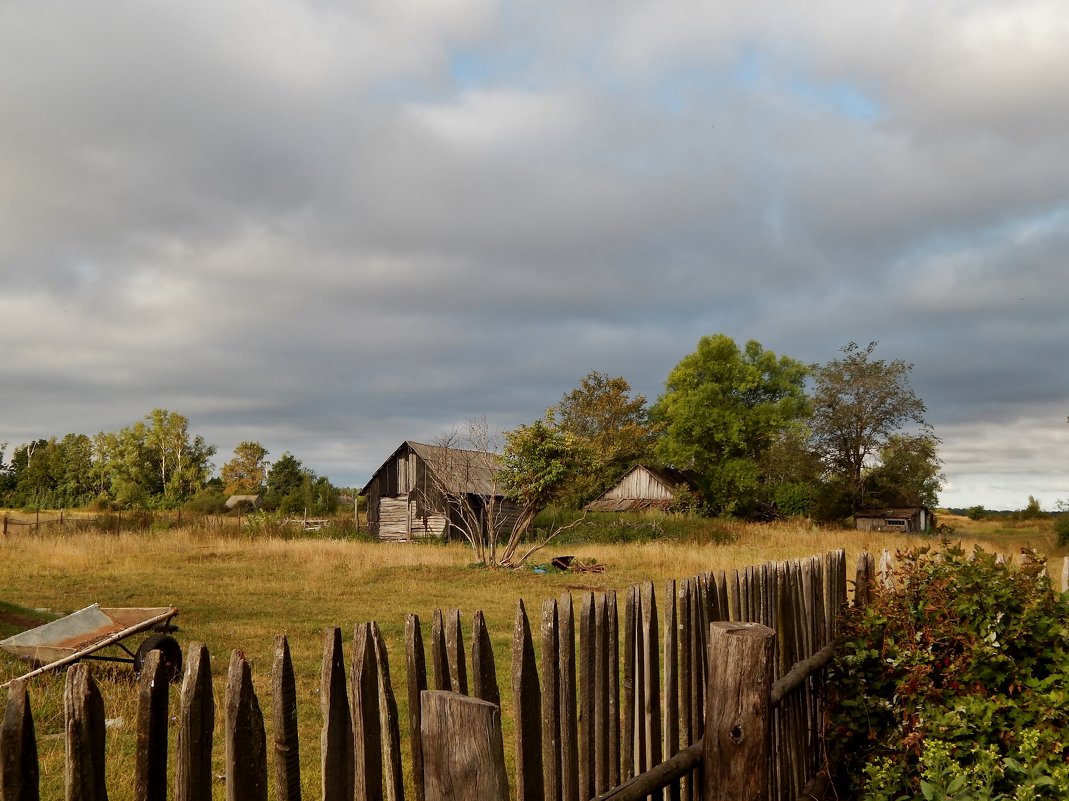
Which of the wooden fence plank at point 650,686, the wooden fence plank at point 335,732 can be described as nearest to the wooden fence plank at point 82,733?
the wooden fence plank at point 335,732

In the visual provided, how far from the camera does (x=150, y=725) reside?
1.95 metres

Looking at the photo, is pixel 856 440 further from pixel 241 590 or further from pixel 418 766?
pixel 418 766

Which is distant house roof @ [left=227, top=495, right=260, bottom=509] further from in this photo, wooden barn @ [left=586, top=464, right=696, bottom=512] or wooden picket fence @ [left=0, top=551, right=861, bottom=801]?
wooden picket fence @ [left=0, top=551, right=861, bottom=801]

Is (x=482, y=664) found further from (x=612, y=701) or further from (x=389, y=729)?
(x=612, y=701)

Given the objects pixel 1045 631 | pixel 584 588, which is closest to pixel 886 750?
pixel 1045 631

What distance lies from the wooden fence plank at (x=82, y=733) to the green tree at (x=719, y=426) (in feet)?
167

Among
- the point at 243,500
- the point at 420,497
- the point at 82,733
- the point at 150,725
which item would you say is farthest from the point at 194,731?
the point at 243,500

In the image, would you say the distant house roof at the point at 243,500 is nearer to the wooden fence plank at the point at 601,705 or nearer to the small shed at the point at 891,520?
the small shed at the point at 891,520

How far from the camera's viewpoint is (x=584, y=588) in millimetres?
16672

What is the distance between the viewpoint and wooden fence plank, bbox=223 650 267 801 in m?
2.00

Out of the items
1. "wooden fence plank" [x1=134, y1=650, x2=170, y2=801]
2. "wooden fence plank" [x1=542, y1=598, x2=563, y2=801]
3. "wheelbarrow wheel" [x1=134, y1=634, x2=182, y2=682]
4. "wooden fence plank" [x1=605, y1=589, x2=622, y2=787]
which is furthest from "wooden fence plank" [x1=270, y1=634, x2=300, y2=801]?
"wheelbarrow wheel" [x1=134, y1=634, x2=182, y2=682]

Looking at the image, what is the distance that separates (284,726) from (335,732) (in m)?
0.14

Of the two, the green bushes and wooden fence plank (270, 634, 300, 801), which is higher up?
wooden fence plank (270, 634, 300, 801)

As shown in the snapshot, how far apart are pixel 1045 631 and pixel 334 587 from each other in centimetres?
Answer: 1420
